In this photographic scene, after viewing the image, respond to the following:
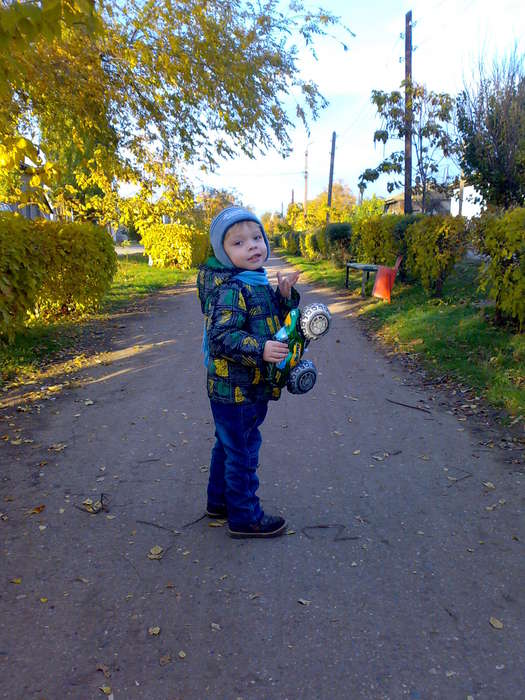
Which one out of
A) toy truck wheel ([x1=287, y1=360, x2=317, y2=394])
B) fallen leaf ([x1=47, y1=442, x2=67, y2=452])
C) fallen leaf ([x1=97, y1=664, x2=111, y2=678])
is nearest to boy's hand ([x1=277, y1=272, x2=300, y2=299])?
toy truck wheel ([x1=287, y1=360, x2=317, y2=394])

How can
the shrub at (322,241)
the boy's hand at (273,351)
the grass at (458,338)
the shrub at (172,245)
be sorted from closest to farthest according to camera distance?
the boy's hand at (273,351) < the grass at (458,338) < the shrub at (172,245) < the shrub at (322,241)

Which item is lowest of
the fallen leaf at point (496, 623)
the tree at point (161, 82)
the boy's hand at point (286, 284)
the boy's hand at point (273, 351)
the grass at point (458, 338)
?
the fallen leaf at point (496, 623)

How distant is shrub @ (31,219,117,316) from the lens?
30.4ft

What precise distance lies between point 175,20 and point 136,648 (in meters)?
9.31

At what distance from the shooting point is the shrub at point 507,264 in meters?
6.93

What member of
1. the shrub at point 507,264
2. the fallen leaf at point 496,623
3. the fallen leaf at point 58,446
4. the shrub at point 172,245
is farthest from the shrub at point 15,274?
the shrub at point 172,245

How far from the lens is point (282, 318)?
10.2ft

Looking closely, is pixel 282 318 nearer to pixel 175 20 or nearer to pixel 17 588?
pixel 17 588

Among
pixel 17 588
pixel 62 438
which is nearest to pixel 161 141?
pixel 62 438

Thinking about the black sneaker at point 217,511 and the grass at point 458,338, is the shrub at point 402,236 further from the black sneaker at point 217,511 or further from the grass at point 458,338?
the black sneaker at point 217,511

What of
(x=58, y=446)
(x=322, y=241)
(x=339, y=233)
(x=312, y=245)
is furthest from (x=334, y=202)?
(x=58, y=446)

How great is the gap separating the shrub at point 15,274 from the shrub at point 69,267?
2.35ft

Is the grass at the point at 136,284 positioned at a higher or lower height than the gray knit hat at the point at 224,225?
lower

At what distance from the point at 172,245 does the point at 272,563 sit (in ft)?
66.8
